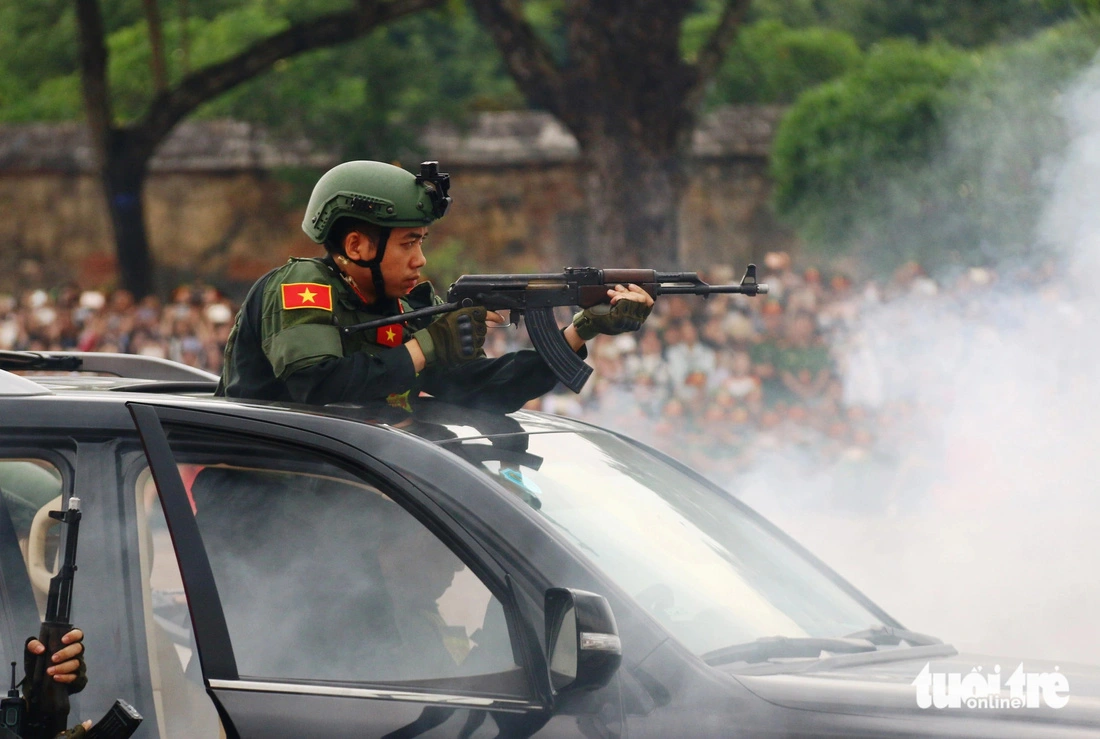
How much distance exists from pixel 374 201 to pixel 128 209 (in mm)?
13531

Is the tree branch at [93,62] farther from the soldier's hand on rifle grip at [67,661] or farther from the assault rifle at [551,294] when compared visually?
the soldier's hand on rifle grip at [67,661]

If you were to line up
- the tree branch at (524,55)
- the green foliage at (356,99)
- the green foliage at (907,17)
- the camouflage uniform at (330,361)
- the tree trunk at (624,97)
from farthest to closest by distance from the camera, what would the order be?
1. the green foliage at (907,17)
2. the green foliage at (356,99)
3. the tree branch at (524,55)
4. the tree trunk at (624,97)
5. the camouflage uniform at (330,361)

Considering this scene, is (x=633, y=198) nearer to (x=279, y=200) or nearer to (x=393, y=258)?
(x=393, y=258)

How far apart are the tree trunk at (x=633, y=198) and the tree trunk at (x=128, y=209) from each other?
20.1 ft

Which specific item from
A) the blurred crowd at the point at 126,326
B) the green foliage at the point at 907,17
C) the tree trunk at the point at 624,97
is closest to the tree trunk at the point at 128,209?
the blurred crowd at the point at 126,326

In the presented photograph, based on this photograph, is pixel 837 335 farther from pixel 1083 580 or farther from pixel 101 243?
pixel 101 243

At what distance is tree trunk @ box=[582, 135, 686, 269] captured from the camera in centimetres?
1201

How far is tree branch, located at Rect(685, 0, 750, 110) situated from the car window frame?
9788 millimetres

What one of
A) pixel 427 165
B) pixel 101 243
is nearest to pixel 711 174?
pixel 101 243

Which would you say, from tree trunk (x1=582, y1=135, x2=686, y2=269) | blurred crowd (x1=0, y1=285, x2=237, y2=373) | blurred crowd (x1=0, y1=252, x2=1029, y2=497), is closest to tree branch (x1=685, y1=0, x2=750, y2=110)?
tree trunk (x1=582, y1=135, x2=686, y2=269)

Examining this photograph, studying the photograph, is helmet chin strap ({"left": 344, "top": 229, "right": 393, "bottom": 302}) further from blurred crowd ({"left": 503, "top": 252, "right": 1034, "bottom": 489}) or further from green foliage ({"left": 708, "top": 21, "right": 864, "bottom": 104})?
green foliage ({"left": 708, "top": 21, "right": 864, "bottom": 104})

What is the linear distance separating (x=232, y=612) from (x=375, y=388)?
2.14 feet

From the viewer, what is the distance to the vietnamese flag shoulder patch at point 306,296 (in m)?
3.18

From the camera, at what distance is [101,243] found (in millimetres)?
20344
